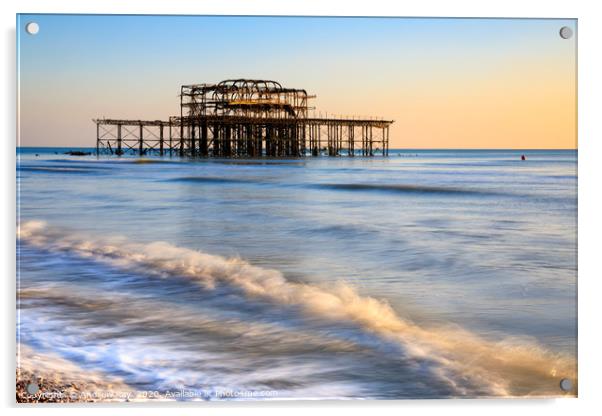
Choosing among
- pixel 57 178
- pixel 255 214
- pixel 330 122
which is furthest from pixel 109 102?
pixel 330 122

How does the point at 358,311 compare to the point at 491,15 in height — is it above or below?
below

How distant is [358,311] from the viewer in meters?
4.70

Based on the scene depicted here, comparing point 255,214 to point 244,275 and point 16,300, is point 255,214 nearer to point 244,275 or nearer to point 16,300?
point 244,275

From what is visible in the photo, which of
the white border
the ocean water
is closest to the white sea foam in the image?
the ocean water

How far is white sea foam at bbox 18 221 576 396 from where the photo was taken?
427 cm

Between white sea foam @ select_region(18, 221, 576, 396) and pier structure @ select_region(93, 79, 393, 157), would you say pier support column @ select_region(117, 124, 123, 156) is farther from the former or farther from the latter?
white sea foam @ select_region(18, 221, 576, 396)

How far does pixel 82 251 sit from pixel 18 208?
96 cm

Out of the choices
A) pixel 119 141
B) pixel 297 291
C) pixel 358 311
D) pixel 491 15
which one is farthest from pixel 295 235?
pixel 119 141

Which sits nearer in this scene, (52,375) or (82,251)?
(52,375)

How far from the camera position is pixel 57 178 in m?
5.72

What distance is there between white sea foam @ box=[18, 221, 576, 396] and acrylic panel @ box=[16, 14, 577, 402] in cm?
1

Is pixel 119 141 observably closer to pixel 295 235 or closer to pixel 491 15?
pixel 295 235

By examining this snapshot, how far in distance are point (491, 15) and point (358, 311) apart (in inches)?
78.6

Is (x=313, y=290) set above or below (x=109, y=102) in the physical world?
Answer: below
